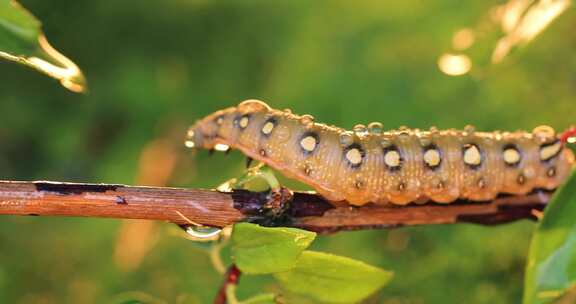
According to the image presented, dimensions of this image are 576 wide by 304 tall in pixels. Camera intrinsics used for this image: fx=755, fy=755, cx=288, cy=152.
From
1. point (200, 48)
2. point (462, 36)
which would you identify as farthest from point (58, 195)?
point (200, 48)

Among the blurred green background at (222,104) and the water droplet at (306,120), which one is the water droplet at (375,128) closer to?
the water droplet at (306,120)

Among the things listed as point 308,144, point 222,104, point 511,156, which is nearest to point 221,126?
point 308,144

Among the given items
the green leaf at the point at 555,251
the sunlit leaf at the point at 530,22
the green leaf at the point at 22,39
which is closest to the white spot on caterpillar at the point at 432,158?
the sunlit leaf at the point at 530,22

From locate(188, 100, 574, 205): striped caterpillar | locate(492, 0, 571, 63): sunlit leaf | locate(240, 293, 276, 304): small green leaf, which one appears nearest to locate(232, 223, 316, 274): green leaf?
locate(240, 293, 276, 304): small green leaf

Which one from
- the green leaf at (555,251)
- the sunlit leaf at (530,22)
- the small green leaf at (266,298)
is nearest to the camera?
the green leaf at (555,251)

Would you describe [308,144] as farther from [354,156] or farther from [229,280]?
[229,280]

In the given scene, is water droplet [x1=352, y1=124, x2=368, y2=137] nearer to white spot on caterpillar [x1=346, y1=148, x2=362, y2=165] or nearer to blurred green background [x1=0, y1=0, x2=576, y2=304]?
white spot on caterpillar [x1=346, y1=148, x2=362, y2=165]

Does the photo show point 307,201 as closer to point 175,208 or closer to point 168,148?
point 175,208
